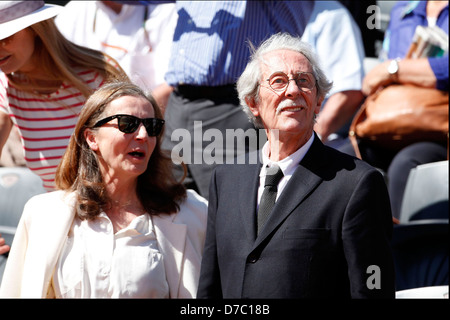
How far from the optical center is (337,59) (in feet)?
15.1

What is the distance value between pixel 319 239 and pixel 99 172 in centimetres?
93

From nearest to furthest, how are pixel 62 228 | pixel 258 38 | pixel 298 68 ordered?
pixel 298 68 → pixel 62 228 → pixel 258 38

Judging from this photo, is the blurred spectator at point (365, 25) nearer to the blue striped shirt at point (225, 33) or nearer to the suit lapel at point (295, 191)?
the blue striped shirt at point (225, 33)

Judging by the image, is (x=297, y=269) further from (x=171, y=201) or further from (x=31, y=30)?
(x=31, y=30)

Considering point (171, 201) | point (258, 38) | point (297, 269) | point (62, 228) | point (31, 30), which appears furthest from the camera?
point (258, 38)

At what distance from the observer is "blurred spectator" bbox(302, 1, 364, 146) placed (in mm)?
4367

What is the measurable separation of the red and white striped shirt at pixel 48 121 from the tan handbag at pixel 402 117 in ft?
5.48

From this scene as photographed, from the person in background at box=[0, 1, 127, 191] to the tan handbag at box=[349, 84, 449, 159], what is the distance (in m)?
1.58

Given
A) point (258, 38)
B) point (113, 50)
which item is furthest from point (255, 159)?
point (113, 50)

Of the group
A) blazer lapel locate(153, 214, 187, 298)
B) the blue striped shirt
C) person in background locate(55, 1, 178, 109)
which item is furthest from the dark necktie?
person in background locate(55, 1, 178, 109)

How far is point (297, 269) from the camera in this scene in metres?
2.33

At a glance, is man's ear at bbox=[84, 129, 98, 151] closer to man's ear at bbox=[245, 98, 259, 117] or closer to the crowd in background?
the crowd in background

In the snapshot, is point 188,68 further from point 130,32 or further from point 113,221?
point 113,221
